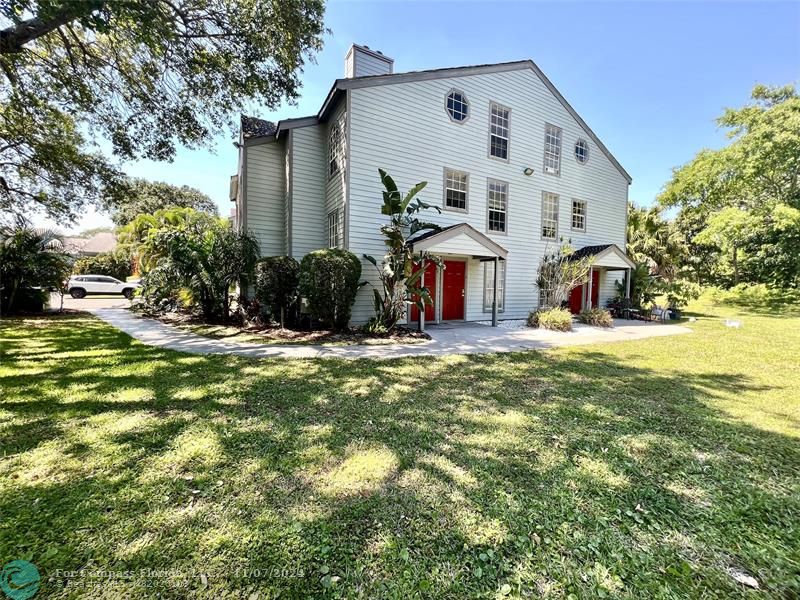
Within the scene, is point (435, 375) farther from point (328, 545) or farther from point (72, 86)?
point (72, 86)

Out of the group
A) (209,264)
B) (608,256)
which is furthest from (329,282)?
(608,256)

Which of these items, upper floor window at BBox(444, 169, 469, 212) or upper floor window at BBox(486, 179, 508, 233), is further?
upper floor window at BBox(486, 179, 508, 233)

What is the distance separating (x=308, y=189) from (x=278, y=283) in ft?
13.7

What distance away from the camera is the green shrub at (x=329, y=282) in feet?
29.9

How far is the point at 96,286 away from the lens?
73.7 ft

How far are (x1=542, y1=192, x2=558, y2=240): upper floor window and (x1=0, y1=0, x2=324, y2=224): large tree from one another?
10.6m

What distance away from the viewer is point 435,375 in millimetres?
6016

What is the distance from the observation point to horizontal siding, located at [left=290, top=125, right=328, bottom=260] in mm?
11789

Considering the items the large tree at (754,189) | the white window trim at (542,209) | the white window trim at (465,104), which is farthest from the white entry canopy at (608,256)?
the large tree at (754,189)

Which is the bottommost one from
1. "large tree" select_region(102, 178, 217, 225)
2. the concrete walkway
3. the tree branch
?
the concrete walkway

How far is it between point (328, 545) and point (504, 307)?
498 inches

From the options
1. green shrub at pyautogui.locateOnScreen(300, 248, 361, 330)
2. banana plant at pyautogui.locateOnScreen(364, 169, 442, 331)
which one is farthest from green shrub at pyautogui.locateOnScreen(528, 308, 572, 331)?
green shrub at pyautogui.locateOnScreen(300, 248, 361, 330)

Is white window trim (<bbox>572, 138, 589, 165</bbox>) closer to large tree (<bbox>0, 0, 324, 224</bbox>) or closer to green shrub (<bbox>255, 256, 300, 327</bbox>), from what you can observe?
large tree (<bbox>0, 0, 324, 224</bbox>)

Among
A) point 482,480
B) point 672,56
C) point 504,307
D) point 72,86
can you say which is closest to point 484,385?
point 482,480
